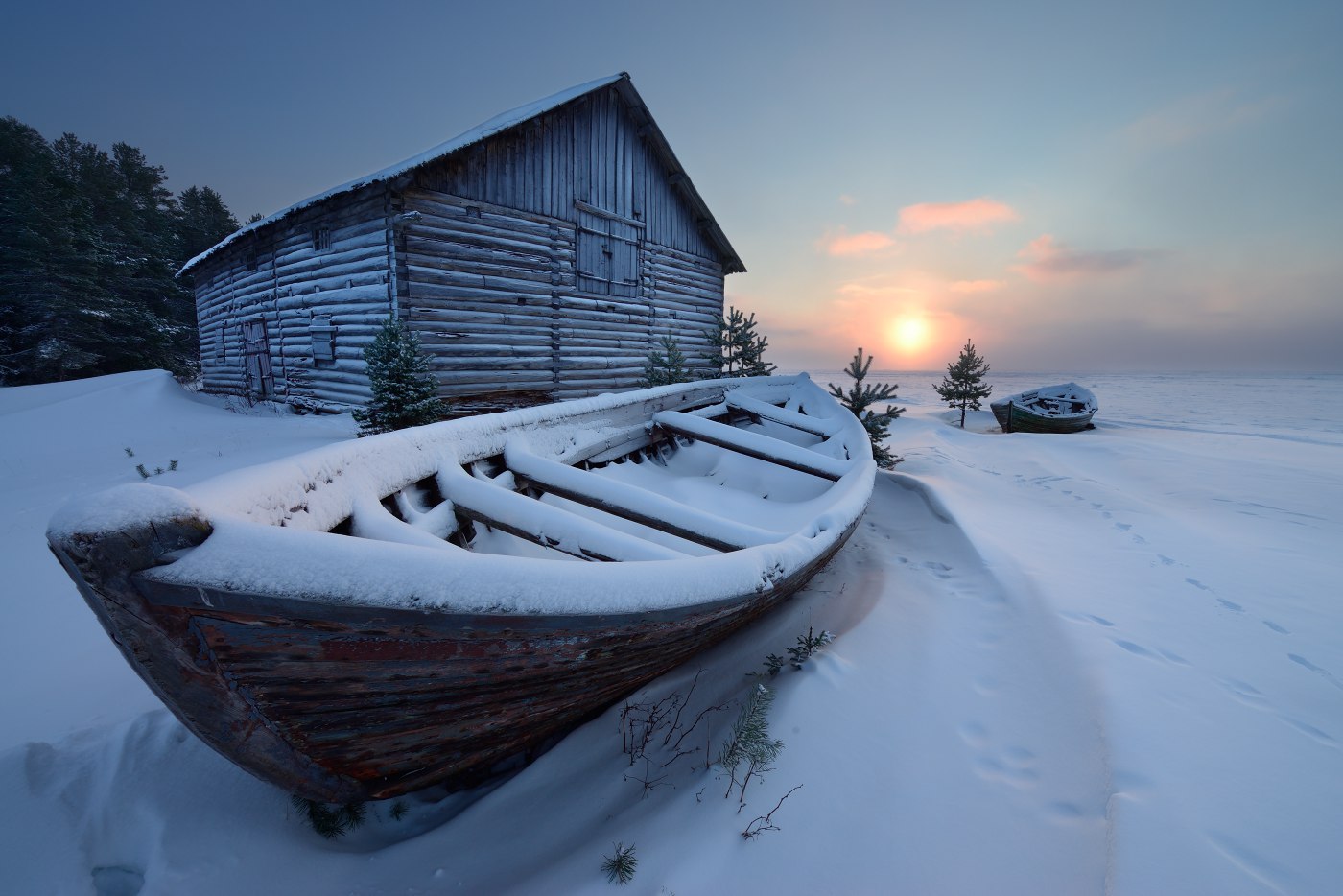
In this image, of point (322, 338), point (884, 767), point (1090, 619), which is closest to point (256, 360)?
point (322, 338)

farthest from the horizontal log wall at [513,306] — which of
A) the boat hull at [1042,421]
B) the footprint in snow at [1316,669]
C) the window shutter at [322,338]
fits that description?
the boat hull at [1042,421]

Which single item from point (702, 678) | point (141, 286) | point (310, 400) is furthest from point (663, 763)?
point (141, 286)

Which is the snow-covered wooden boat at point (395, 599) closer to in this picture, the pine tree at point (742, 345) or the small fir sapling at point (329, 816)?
the small fir sapling at point (329, 816)

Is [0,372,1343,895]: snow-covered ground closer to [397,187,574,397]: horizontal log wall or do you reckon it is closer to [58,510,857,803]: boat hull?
[58,510,857,803]: boat hull

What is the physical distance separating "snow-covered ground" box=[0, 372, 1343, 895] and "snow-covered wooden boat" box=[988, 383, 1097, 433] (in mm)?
12996


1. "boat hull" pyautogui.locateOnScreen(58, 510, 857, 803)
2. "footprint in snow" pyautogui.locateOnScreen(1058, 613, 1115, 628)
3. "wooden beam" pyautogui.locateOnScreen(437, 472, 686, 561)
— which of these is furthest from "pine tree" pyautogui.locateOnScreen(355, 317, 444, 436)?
"footprint in snow" pyautogui.locateOnScreen(1058, 613, 1115, 628)

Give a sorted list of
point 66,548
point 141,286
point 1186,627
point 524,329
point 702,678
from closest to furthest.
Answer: point 66,548 < point 702,678 < point 1186,627 < point 524,329 < point 141,286

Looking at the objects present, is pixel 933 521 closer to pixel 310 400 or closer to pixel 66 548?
pixel 66 548

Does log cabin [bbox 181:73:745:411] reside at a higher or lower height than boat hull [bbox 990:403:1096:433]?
higher

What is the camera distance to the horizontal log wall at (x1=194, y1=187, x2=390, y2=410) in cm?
857

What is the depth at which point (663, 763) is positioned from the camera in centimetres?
213

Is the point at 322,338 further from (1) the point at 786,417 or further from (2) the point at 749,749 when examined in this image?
(2) the point at 749,749

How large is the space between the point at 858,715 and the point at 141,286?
3455cm

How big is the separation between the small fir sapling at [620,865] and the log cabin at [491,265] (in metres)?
8.57
